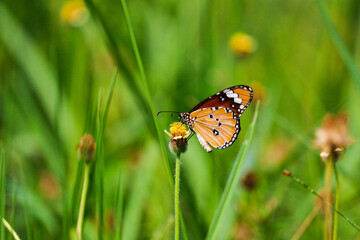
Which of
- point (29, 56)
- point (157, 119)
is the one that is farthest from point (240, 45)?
point (157, 119)

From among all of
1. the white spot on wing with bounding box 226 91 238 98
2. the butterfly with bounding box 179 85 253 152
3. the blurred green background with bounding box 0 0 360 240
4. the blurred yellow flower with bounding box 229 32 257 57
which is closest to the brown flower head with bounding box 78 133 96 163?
the blurred green background with bounding box 0 0 360 240

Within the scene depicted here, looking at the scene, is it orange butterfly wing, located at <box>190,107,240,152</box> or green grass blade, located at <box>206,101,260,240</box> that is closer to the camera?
green grass blade, located at <box>206,101,260,240</box>

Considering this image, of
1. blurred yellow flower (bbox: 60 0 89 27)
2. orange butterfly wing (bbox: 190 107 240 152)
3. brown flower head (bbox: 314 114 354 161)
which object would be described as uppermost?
blurred yellow flower (bbox: 60 0 89 27)

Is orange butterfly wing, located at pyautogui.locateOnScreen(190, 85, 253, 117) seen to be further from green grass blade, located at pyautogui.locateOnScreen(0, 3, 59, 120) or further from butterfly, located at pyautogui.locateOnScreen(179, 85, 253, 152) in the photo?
green grass blade, located at pyautogui.locateOnScreen(0, 3, 59, 120)

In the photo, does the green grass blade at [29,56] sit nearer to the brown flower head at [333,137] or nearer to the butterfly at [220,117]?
the butterfly at [220,117]

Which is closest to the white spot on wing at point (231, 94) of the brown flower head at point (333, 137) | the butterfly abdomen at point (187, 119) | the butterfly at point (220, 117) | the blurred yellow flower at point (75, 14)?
the butterfly at point (220, 117)

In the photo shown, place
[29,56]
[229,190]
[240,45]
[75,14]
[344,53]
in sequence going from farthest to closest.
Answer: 1. [75,14]
2. [240,45]
3. [29,56]
4. [344,53]
5. [229,190]

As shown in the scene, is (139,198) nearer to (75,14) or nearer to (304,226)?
(304,226)
